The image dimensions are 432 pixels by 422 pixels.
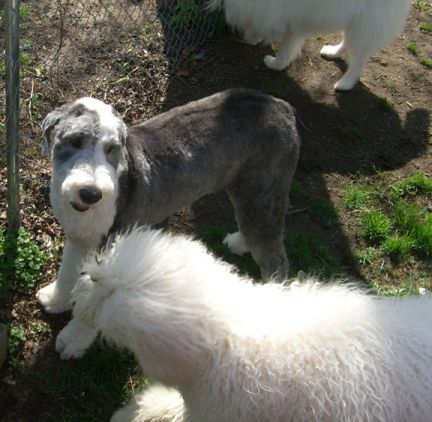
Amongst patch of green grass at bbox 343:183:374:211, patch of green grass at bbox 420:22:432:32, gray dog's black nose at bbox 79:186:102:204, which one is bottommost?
patch of green grass at bbox 343:183:374:211

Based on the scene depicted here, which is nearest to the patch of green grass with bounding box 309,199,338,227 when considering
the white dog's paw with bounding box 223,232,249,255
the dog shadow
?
the dog shadow

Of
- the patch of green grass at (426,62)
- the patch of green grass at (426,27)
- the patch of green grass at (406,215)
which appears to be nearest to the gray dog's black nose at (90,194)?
the patch of green grass at (406,215)

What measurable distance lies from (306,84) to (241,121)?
106 inches

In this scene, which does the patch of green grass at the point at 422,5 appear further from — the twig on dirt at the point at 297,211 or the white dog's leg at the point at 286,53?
the twig on dirt at the point at 297,211

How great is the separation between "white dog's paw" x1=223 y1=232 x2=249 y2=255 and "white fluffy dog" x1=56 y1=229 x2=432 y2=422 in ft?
5.80

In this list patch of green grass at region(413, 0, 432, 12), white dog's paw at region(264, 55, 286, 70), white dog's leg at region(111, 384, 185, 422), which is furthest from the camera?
patch of green grass at region(413, 0, 432, 12)

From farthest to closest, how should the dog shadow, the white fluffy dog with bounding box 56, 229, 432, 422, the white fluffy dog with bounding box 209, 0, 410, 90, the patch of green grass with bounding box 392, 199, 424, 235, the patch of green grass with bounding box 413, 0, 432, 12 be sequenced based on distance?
the patch of green grass with bounding box 413, 0, 432, 12 → the white fluffy dog with bounding box 209, 0, 410, 90 → the patch of green grass with bounding box 392, 199, 424, 235 → the dog shadow → the white fluffy dog with bounding box 56, 229, 432, 422

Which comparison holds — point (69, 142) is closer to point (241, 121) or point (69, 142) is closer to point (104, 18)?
point (241, 121)

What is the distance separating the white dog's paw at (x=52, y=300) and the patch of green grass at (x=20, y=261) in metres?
0.12

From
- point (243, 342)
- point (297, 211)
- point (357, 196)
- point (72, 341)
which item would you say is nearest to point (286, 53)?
point (357, 196)

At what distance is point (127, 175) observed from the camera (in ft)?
9.62

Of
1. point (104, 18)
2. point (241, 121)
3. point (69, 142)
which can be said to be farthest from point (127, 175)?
point (104, 18)

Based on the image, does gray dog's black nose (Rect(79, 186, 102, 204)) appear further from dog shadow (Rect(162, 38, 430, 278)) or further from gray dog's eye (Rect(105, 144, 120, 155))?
dog shadow (Rect(162, 38, 430, 278))

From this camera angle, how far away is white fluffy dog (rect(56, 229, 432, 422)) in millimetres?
1881
